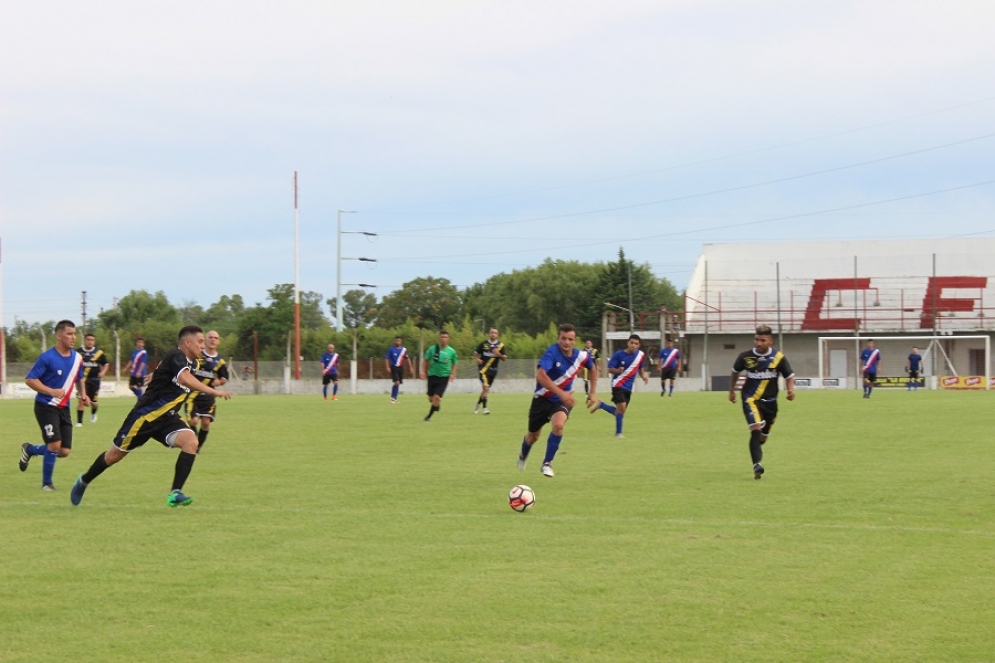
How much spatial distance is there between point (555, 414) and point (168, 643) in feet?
28.2

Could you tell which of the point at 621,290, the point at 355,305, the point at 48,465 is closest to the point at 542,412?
the point at 48,465

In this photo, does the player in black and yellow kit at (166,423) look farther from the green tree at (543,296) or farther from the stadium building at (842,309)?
the green tree at (543,296)

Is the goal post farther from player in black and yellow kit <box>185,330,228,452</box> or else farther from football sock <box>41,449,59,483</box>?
football sock <box>41,449,59,483</box>

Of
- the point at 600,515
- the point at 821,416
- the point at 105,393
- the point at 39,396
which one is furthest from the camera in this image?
the point at 105,393

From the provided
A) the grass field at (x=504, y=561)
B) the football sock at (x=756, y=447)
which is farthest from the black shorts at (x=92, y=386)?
the football sock at (x=756, y=447)

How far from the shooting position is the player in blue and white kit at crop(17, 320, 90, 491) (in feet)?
44.0

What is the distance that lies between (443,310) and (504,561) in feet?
373

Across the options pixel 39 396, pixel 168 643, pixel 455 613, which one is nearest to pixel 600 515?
pixel 455 613

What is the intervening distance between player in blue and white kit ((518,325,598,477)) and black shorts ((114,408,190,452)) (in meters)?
4.55

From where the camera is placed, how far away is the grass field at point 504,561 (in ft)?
20.9

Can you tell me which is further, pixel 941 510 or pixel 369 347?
pixel 369 347

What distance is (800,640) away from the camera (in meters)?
6.32

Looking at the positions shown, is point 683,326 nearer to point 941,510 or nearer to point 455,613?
point 941,510

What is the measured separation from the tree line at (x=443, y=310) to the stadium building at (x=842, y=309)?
11246 mm
